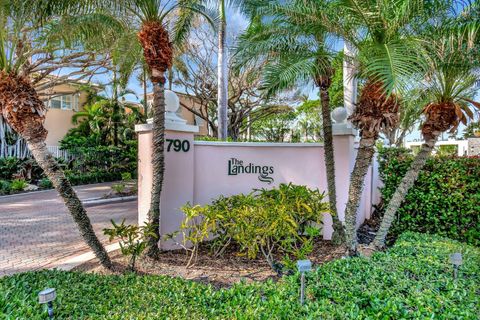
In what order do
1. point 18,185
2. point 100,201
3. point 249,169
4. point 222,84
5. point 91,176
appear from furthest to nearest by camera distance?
point 91,176 < point 18,185 < point 222,84 < point 100,201 < point 249,169

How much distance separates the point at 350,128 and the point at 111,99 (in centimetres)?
1839

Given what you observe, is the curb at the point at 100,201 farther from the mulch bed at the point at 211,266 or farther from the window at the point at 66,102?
the window at the point at 66,102

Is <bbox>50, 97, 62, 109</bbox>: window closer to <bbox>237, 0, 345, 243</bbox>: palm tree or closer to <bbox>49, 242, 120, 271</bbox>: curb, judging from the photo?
<bbox>49, 242, 120, 271</bbox>: curb

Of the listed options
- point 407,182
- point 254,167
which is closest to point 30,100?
point 254,167

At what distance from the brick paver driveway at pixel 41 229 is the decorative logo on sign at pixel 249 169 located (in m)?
3.67

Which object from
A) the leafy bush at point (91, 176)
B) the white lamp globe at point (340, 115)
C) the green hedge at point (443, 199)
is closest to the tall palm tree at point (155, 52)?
the white lamp globe at point (340, 115)

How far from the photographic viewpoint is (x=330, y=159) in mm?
5949

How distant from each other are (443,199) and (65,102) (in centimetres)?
2492

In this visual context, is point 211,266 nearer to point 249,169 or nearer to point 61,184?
point 249,169

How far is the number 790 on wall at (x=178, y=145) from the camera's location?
237 inches

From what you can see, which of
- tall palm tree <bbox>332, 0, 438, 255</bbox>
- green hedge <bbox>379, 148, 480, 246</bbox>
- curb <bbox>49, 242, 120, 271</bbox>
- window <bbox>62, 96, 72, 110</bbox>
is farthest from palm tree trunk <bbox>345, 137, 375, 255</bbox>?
window <bbox>62, 96, 72, 110</bbox>

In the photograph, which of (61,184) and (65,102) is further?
(65,102)

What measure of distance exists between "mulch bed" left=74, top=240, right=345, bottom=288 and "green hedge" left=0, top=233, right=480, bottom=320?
46.8 inches

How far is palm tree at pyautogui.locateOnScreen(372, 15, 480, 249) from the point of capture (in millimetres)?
4924
